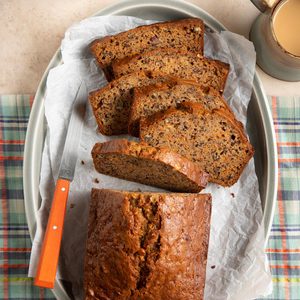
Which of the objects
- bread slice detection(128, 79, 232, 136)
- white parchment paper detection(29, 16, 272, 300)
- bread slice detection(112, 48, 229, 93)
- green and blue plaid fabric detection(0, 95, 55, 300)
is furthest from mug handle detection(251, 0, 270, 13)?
green and blue plaid fabric detection(0, 95, 55, 300)

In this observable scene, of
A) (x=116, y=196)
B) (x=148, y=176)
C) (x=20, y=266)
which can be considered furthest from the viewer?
(x=20, y=266)

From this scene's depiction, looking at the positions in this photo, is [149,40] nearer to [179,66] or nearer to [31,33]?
[179,66]

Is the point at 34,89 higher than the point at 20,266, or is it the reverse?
the point at 34,89

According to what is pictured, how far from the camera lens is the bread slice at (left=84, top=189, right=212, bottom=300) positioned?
1888 millimetres

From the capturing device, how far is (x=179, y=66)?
225 centimetres

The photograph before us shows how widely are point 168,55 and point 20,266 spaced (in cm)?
124

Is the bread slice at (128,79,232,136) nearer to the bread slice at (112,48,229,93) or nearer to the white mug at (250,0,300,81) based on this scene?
the bread slice at (112,48,229,93)

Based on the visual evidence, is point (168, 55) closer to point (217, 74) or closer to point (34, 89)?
point (217, 74)

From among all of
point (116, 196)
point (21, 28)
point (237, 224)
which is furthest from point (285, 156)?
point (21, 28)

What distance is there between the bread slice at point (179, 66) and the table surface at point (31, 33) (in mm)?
333

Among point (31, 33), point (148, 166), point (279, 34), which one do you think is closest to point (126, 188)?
point (148, 166)

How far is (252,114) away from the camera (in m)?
2.37

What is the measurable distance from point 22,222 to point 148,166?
735 mm

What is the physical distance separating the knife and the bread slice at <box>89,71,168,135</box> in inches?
3.9
